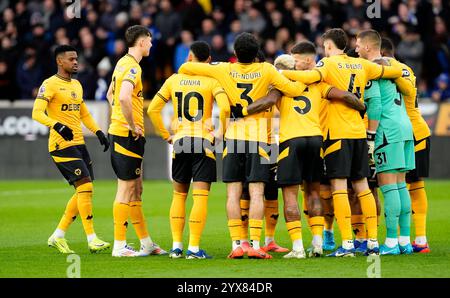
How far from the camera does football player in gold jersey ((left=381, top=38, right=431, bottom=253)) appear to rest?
476 inches

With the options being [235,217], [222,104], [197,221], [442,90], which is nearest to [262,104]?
[222,104]

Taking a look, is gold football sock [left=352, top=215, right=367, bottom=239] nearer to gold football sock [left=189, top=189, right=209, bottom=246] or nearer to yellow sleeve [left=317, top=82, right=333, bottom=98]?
yellow sleeve [left=317, top=82, right=333, bottom=98]

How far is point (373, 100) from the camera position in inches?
450

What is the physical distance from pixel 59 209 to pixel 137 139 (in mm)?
6565

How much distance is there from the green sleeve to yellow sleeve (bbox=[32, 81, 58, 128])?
3775 millimetres

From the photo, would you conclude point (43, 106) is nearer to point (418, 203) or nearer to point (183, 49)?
point (418, 203)

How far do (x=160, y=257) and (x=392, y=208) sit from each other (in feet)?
9.05

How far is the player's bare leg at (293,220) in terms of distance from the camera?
1097 cm

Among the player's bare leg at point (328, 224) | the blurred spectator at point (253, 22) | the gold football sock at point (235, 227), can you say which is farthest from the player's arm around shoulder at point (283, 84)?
the blurred spectator at point (253, 22)
